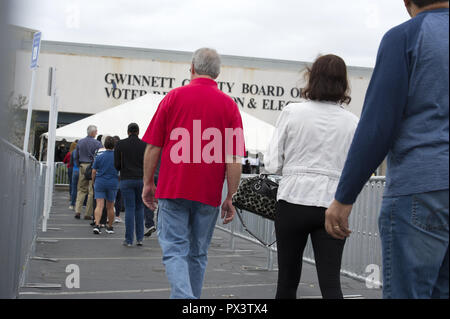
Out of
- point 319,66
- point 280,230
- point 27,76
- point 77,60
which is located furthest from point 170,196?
point 77,60

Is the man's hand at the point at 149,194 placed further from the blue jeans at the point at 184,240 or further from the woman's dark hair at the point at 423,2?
the woman's dark hair at the point at 423,2

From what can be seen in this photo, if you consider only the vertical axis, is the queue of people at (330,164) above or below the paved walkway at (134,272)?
above

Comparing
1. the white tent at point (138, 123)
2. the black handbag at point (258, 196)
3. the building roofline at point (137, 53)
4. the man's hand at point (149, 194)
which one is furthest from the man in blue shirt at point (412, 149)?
the building roofline at point (137, 53)

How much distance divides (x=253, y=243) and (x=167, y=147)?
7002 millimetres

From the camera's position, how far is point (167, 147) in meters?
4.55

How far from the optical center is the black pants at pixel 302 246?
12.5 ft

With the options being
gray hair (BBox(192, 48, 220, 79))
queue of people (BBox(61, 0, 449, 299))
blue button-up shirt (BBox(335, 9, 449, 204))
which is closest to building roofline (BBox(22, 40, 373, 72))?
gray hair (BBox(192, 48, 220, 79))

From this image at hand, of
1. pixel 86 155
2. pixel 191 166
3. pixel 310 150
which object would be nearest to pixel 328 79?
pixel 310 150

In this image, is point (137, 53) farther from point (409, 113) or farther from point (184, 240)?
point (409, 113)

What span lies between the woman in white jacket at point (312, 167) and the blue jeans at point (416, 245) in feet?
4.89

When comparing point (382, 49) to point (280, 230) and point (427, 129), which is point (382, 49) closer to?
point (427, 129)

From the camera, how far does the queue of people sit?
2205 mm

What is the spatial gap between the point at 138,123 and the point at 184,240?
9.80m

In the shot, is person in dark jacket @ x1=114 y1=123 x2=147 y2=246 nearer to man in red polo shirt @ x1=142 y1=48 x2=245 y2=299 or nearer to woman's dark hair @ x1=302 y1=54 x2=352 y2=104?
man in red polo shirt @ x1=142 y1=48 x2=245 y2=299
